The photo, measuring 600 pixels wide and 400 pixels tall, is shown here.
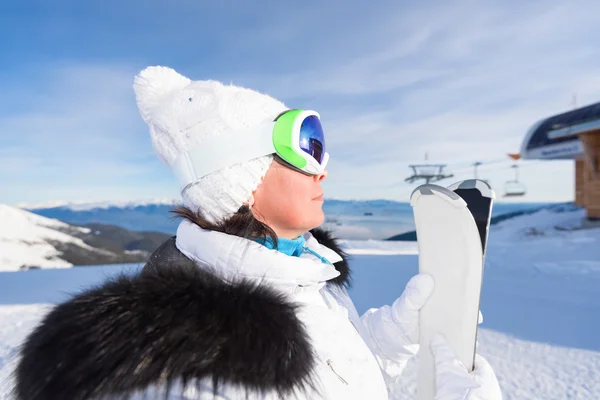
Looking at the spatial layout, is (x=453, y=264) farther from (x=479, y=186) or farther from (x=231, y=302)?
(x=231, y=302)

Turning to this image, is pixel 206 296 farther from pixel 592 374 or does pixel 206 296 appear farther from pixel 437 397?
pixel 592 374

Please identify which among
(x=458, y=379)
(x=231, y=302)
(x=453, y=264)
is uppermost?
(x=231, y=302)

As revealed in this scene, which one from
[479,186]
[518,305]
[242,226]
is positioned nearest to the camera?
[242,226]

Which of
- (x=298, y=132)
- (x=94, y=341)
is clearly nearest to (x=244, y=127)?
(x=298, y=132)

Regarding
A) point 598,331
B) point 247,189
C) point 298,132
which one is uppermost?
point 298,132

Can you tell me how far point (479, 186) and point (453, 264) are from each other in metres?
0.32

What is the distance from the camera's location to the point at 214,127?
111 cm

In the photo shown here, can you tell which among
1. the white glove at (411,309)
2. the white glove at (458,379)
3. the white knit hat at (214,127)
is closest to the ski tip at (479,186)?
the white glove at (411,309)

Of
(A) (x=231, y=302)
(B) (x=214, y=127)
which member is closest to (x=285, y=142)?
(B) (x=214, y=127)

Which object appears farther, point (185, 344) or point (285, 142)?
point (285, 142)

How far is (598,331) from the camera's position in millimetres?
3488

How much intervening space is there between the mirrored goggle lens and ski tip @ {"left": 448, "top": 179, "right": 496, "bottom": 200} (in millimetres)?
646

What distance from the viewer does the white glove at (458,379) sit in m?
1.08

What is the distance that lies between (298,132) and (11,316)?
4702mm
